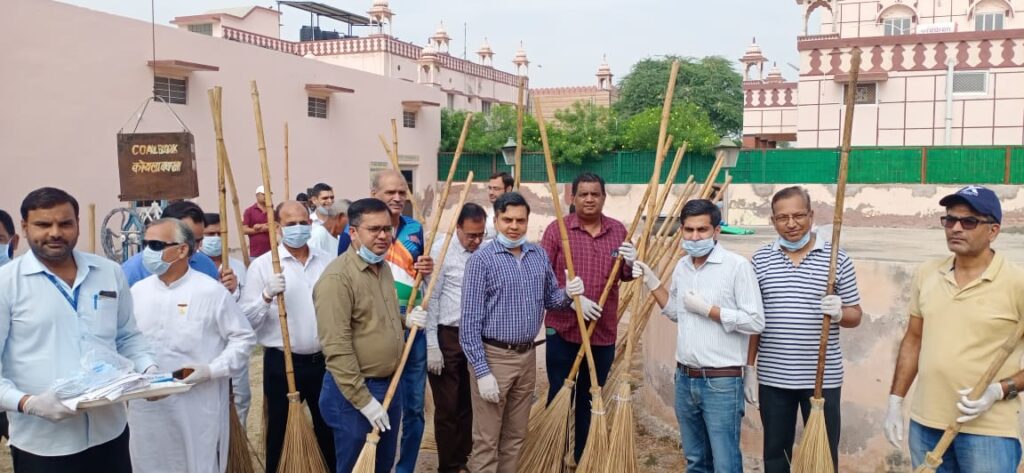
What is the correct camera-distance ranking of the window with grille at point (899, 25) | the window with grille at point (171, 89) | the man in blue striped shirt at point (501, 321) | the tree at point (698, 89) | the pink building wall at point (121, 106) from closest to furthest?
the man in blue striped shirt at point (501, 321) → the pink building wall at point (121, 106) → the window with grille at point (171, 89) → the window with grille at point (899, 25) → the tree at point (698, 89)

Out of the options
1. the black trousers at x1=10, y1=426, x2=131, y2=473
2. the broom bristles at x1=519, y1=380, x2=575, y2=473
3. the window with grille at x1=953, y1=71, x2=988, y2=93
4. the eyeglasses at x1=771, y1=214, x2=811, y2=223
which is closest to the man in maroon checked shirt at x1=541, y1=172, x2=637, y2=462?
the broom bristles at x1=519, y1=380, x2=575, y2=473

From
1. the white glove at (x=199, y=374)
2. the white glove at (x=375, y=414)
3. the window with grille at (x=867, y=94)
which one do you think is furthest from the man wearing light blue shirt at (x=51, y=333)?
the window with grille at (x=867, y=94)

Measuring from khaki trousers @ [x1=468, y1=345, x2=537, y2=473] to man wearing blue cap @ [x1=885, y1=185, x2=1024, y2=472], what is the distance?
1574 mm

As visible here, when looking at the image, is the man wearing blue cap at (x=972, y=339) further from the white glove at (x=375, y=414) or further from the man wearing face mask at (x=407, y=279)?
the man wearing face mask at (x=407, y=279)

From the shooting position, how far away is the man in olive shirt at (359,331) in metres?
3.12

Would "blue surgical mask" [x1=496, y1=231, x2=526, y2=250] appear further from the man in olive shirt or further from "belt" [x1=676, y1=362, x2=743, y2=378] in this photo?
"belt" [x1=676, y1=362, x2=743, y2=378]

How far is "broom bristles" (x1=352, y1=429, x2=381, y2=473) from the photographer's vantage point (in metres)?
3.21

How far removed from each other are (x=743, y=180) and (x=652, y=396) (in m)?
13.0

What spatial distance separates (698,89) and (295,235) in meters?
29.1

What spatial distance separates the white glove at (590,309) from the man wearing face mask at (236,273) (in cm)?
174

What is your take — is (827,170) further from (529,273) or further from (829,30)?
(529,273)

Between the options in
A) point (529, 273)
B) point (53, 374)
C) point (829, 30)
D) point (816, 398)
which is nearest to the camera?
point (53, 374)

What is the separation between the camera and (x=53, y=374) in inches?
96.2

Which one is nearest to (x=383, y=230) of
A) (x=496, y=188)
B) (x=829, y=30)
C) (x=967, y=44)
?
(x=496, y=188)
